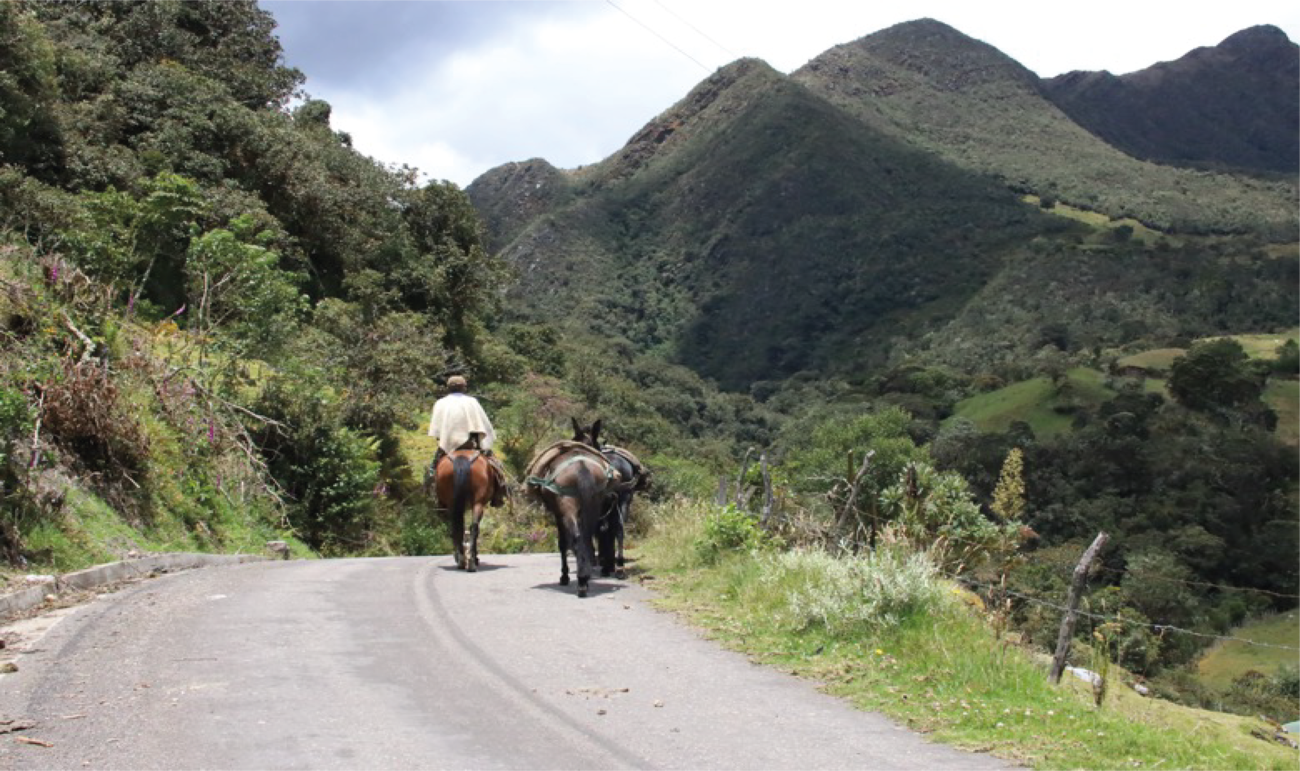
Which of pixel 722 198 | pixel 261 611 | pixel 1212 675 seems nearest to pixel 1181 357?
pixel 1212 675

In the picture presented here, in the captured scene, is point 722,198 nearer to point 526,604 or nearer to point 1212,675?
point 1212,675

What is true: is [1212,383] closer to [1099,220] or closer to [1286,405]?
[1286,405]

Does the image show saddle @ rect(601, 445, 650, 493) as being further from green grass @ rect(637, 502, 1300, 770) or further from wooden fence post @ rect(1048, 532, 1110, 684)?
wooden fence post @ rect(1048, 532, 1110, 684)

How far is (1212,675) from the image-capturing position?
55.1 metres

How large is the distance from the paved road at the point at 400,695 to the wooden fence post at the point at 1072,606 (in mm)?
1864

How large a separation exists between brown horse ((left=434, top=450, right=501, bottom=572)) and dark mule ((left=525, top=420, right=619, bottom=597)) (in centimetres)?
99

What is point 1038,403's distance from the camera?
339 ft

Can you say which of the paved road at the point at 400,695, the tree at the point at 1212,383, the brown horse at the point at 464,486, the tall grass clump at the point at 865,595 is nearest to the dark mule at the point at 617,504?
the brown horse at the point at 464,486

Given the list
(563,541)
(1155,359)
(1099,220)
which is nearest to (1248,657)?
(563,541)

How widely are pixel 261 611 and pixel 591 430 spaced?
5.15 metres

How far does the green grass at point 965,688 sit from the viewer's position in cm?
577

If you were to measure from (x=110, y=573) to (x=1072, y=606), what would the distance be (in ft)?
29.9

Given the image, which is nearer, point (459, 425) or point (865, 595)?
point (865, 595)

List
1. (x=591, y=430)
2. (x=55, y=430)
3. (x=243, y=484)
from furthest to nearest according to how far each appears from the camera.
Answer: (x=243, y=484), (x=591, y=430), (x=55, y=430)
